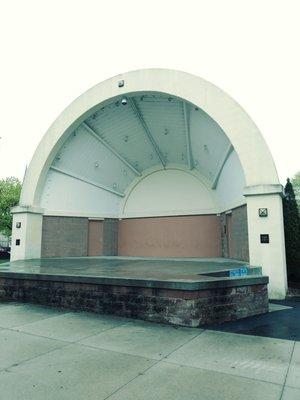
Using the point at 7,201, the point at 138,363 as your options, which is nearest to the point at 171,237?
the point at 138,363

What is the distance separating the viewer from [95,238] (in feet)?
Answer: 61.6

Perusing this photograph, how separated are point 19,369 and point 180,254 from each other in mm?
14736

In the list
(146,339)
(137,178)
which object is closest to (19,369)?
(146,339)

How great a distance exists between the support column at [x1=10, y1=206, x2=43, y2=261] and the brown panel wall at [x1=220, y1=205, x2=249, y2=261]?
947 cm

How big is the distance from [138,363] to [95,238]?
14.6 meters

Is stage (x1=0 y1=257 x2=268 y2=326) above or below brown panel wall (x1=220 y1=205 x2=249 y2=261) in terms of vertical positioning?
below

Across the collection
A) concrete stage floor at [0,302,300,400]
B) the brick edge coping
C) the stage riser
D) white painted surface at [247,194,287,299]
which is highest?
white painted surface at [247,194,287,299]

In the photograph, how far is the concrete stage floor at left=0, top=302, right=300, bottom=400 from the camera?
3627 millimetres

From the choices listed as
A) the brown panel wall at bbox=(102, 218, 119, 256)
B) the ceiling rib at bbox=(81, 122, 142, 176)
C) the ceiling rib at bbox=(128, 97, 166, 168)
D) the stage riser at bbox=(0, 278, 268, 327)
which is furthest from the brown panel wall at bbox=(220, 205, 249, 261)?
the brown panel wall at bbox=(102, 218, 119, 256)

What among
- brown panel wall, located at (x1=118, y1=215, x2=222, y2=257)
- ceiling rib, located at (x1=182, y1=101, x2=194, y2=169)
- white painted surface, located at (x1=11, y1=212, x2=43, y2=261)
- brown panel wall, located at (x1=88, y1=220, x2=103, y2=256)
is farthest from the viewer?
brown panel wall, located at (x1=88, y1=220, x2=103, y2=256)

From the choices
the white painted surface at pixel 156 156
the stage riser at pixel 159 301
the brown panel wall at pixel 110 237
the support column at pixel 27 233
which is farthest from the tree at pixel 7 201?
the stage riser at pixel 159 301

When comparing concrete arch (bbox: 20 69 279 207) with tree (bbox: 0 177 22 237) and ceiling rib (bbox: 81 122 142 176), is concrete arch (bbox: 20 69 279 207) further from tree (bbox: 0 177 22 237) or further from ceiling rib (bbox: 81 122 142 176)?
tree (bbox: 0 177 22 237)

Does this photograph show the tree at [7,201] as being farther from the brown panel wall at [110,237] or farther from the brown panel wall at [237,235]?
the brown panel wall at [237,235]

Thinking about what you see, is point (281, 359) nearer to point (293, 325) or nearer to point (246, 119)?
point (293, 325)
